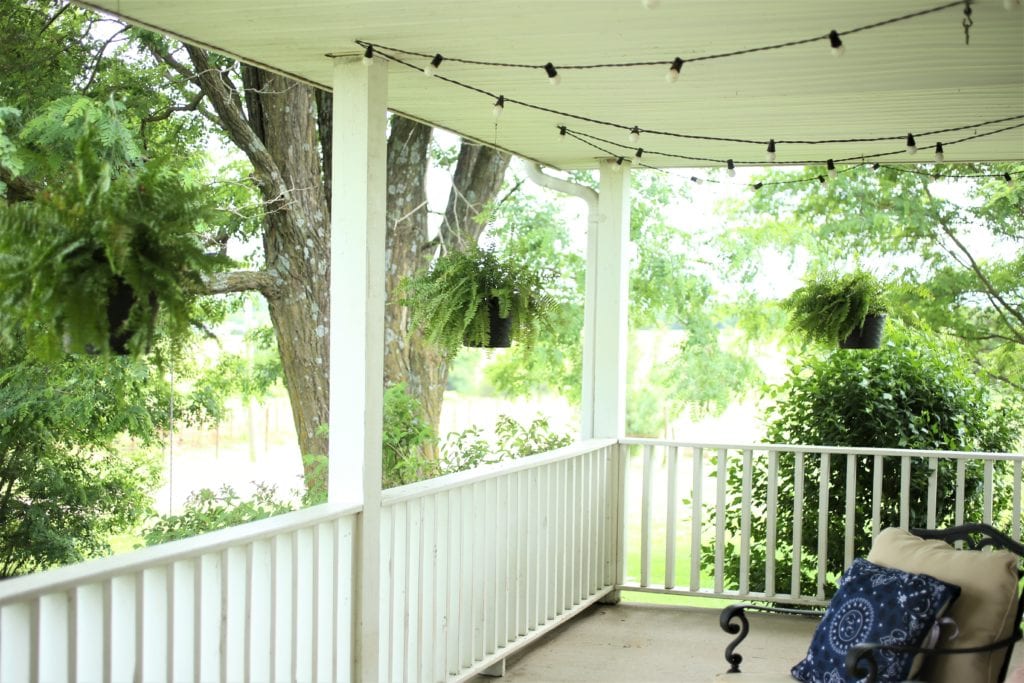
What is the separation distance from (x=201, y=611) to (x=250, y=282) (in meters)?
4.47

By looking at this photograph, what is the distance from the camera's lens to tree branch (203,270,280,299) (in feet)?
22.4

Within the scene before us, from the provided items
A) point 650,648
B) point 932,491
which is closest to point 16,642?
point 650,648

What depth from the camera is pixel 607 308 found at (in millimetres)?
5707

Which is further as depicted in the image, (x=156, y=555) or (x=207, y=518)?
(x=207, y=518)

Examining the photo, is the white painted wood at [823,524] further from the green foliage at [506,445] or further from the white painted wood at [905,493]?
the green foliage at [506,445]

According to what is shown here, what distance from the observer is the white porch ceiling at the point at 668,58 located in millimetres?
3092

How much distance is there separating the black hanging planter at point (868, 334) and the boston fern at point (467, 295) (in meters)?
1.90

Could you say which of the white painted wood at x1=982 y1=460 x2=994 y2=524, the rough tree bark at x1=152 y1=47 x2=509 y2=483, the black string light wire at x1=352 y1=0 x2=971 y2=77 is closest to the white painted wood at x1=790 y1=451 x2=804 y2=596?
the white painted wood at x1=982 y1=460 x2=994 y2=524

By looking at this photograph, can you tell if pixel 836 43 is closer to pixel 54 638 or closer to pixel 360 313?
pixel 360 313

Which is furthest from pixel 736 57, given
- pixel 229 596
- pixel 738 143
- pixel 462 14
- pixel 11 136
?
pixel 11 136

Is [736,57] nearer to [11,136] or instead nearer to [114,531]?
[11,136]

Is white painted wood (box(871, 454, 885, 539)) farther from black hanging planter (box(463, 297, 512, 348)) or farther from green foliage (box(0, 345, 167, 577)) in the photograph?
green foliage (box(0, 345, 167, 577))

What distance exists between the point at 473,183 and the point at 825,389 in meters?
3.43

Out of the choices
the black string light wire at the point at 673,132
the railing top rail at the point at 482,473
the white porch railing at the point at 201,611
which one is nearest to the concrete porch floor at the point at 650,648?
the railing top rail at the point at 482,473
